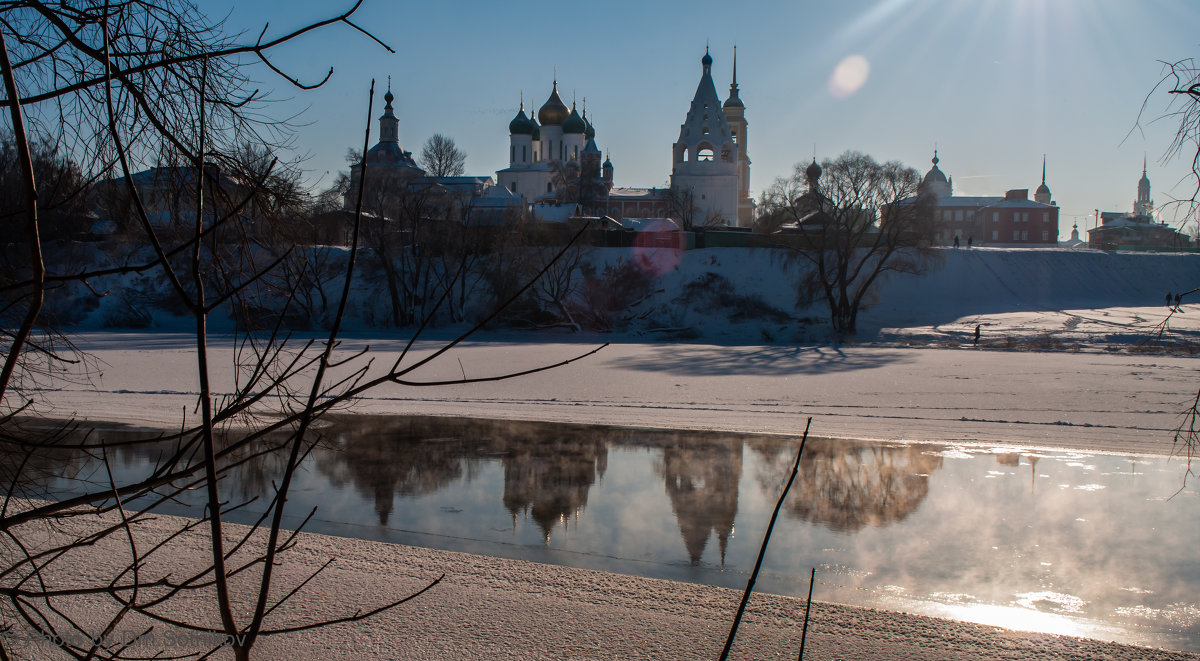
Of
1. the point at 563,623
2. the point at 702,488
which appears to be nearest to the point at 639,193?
the point at 702,488

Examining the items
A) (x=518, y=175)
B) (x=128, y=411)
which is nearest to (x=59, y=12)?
(x=128, y=411)

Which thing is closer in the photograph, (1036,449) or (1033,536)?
(1033,536)

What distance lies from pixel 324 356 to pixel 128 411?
15.8 m

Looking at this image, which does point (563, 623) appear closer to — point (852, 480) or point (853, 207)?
point (852, 480)

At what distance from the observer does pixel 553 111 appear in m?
88.6

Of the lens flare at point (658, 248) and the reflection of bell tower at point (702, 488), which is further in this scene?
the lens flare at point (658, 248)

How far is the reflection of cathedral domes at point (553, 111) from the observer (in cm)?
8831

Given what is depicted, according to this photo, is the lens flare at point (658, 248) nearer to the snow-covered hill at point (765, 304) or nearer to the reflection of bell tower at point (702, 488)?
the snow-covered hill at point (765, 304)

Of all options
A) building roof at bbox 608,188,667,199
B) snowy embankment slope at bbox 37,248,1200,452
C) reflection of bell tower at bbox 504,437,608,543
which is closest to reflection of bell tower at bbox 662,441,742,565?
reflection of bell tower at bbox 504,437,608,543

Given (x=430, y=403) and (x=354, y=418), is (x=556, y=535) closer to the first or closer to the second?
(x=354, y=418)

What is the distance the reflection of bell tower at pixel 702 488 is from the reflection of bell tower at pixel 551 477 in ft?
3.15

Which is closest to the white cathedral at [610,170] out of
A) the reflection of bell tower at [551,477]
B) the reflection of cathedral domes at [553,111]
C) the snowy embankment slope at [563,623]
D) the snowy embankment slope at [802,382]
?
the reflection of cathedral domes at [553,111]

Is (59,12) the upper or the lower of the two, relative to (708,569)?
upper

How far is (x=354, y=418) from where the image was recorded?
1450cm
